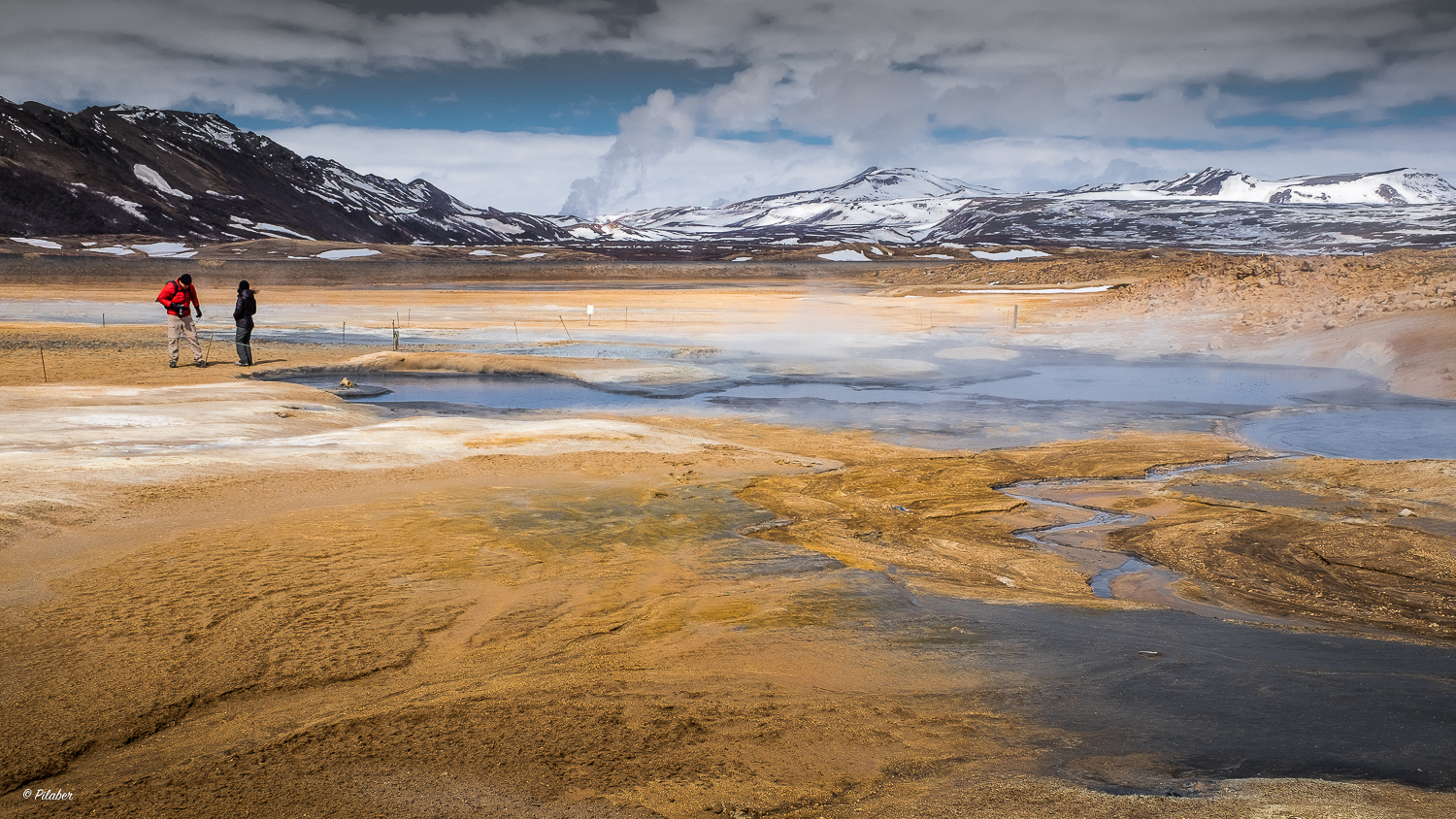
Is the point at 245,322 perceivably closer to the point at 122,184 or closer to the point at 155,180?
the point at 122,184

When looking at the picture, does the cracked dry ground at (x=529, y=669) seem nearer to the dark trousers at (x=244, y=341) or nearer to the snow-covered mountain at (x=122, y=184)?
the dark trousers at (x=244, y=341)

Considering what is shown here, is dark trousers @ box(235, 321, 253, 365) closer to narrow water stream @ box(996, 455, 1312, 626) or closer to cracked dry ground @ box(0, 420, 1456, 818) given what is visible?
cracked dry ground @ box(0, 420, 1456, 818)

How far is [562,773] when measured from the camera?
13.8 feet

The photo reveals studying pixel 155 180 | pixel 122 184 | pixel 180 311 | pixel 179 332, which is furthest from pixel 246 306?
pixel 155 180

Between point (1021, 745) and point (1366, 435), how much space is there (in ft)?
42.6

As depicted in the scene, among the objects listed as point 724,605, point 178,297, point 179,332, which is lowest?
point 724,605

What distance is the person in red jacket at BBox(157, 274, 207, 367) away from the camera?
20625mm

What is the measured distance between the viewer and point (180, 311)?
20797mm

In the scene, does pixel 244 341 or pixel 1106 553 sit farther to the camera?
pixel 244 341

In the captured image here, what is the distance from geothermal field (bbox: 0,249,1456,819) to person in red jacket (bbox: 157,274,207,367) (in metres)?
2.58

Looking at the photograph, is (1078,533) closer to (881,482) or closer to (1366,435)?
(881,482)

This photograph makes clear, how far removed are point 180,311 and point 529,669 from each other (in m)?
18.9

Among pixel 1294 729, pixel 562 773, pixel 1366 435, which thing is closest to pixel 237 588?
pixel 562 773

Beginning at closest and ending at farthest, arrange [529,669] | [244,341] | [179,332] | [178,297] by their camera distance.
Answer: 1. [529,669]
2. [178,297]
3. [179,332]
4. [244,341]
